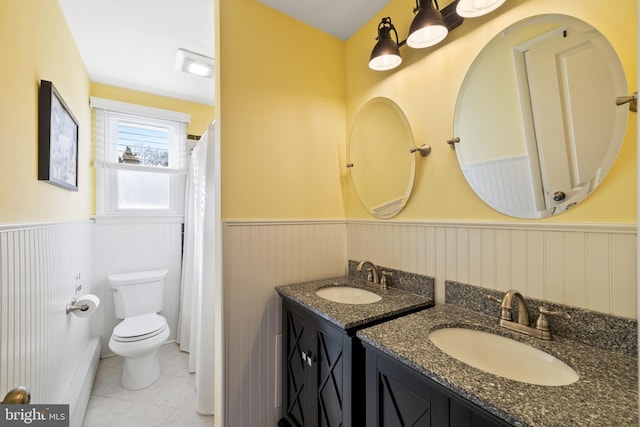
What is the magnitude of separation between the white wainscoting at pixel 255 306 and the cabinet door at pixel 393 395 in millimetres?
765

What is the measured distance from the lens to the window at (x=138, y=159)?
2496mm

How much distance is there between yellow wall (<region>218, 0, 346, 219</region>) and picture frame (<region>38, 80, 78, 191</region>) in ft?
2.64

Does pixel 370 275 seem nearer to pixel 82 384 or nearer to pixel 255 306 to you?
pixel 255 306

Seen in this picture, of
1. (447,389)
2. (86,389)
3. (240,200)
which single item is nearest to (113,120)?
(240,200)

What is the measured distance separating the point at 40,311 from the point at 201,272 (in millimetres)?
868

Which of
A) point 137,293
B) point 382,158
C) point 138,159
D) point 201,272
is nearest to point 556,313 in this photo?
point 382,158

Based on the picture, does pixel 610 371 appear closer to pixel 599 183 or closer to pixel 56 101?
pixel 599 183

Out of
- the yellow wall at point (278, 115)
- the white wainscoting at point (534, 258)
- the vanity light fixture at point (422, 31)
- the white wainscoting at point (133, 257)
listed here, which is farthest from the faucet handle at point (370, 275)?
the white wainscoting at point (133, 257)

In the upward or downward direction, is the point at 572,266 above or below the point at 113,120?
below

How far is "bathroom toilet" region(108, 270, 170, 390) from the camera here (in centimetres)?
199

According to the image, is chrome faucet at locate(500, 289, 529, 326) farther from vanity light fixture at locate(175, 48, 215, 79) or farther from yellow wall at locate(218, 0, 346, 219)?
vanity light fixture at locate(175, 48, 215, 79)

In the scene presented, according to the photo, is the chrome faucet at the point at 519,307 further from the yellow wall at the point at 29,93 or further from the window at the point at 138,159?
the window at the point at 138,159

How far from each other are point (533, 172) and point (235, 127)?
1.40 metres

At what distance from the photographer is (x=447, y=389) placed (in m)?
0.70
